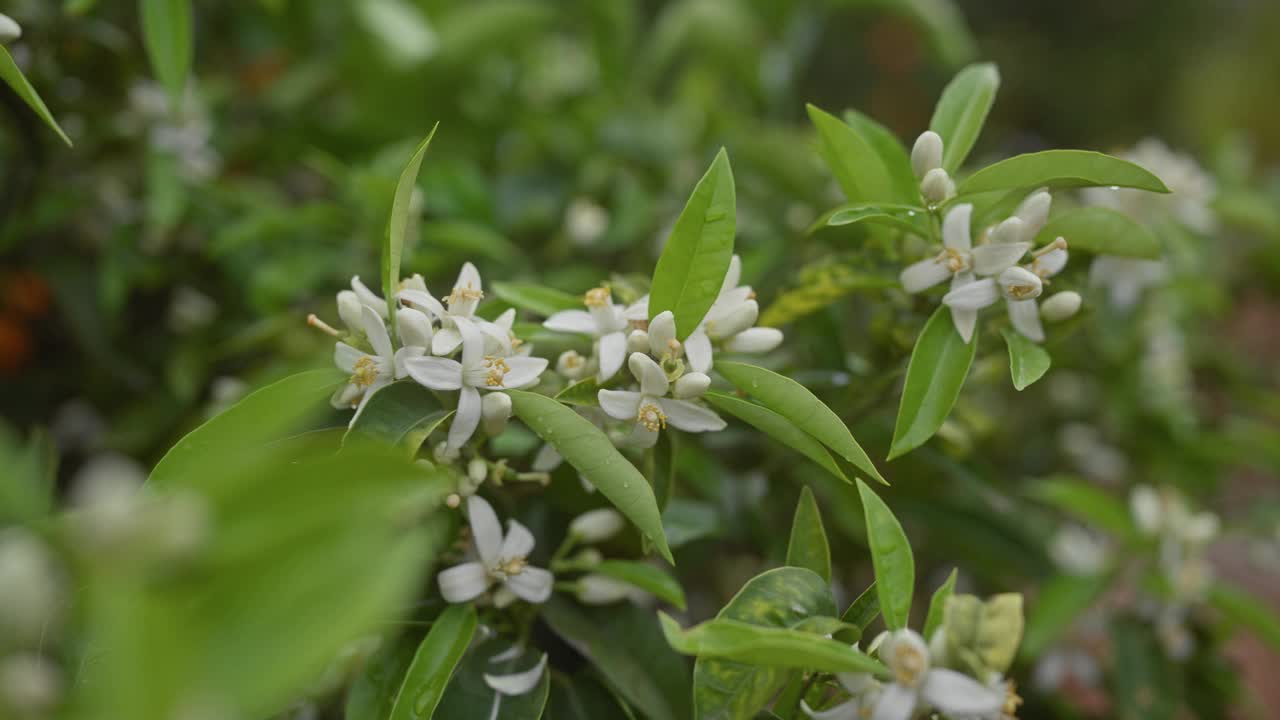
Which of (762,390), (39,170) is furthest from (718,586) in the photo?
(39,170)

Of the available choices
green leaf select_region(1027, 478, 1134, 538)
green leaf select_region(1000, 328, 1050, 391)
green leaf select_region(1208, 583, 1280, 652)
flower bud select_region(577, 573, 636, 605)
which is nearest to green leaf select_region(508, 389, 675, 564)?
flower bud select_region(577, 573, 636, 605)

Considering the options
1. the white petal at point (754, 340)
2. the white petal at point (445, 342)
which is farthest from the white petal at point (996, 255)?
the white petal at point (445, 342)

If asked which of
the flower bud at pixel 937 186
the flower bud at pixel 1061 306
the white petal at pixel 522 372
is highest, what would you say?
the flower bud at pixel 937 186

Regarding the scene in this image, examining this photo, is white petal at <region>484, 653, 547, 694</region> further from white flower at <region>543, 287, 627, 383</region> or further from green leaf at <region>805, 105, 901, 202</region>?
green leaf at <region>805, 105, 901, 202</region>

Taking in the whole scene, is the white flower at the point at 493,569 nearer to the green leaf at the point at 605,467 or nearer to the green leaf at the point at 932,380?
the green leaf at the point at 605,467

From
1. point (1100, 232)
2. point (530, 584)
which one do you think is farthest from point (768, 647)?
point (1100, 232)
